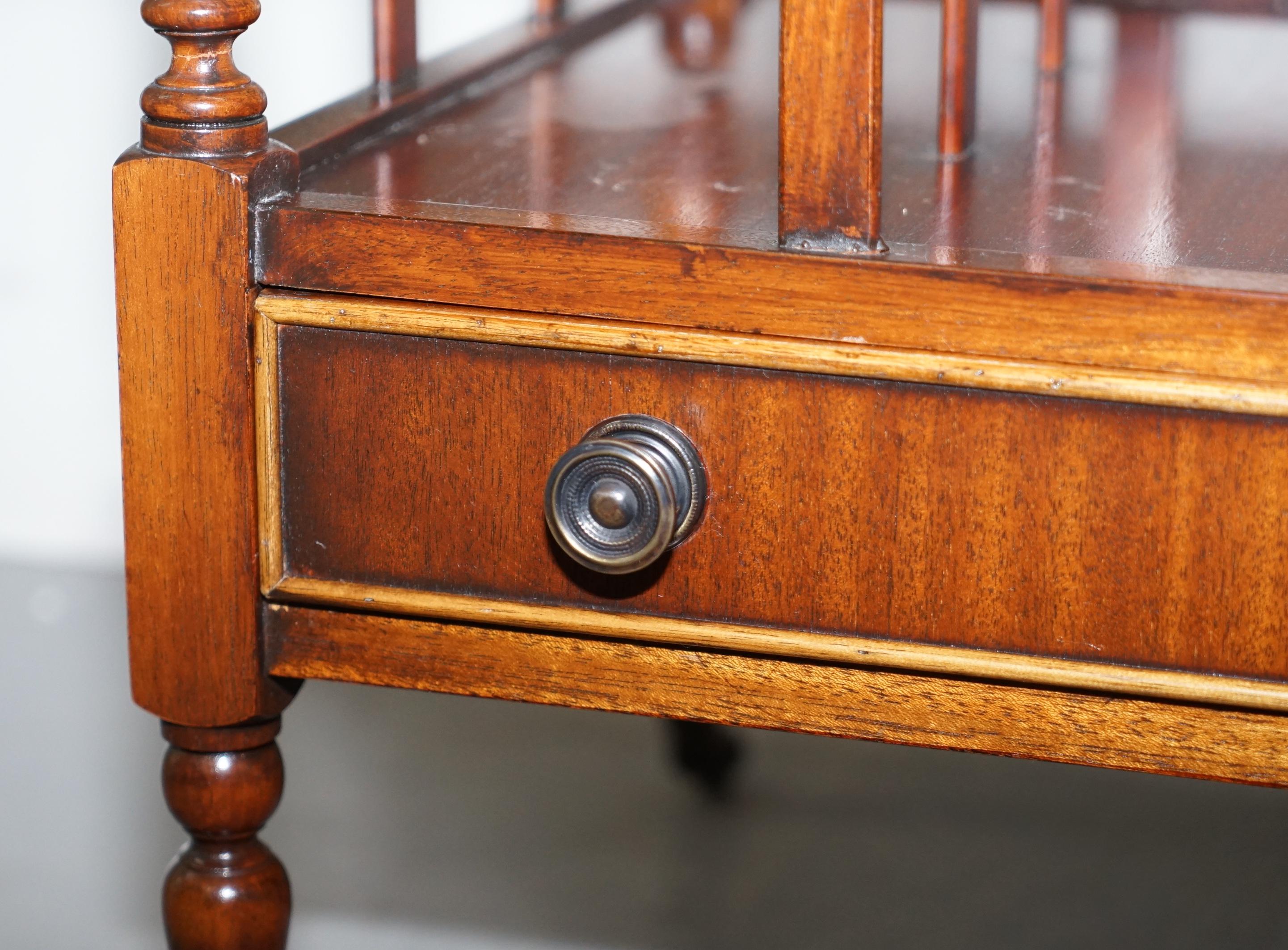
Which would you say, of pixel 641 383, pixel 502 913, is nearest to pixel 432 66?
pixel 641 383

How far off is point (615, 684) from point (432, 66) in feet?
1.58

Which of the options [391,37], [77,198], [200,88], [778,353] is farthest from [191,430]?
[77,198]

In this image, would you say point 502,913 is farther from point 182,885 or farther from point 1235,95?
point 1235,95

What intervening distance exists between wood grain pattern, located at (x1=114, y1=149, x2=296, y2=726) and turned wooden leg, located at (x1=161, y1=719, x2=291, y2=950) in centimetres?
3

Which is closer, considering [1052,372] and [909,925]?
[1052,372]

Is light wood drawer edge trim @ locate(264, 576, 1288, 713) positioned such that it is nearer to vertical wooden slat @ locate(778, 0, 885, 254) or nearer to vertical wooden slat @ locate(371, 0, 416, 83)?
vertical wooden slat @ locate(778, 0, 885, 254)

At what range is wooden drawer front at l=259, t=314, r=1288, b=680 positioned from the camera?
2.02 ft

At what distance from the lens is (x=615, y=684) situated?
27.4 inches

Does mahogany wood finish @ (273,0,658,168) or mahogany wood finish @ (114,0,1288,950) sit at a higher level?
mahogany wood finish @ (273,0,658,168)

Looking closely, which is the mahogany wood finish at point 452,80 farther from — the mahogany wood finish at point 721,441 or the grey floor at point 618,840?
the grey floor at point 618,840

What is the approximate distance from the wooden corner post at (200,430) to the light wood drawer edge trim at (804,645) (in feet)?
0.13

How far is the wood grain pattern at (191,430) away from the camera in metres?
0.67

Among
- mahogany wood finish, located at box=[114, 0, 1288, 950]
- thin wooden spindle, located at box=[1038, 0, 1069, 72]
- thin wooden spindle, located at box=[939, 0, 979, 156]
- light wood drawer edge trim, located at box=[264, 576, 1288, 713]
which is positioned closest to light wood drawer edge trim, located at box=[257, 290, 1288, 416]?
mahogany wood finish, located at box=[114, 0, 1288, 950]

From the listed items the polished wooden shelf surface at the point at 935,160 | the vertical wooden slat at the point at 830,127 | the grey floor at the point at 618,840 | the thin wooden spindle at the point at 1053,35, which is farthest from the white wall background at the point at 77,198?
the vertical wooden slat at the point at 830,127
